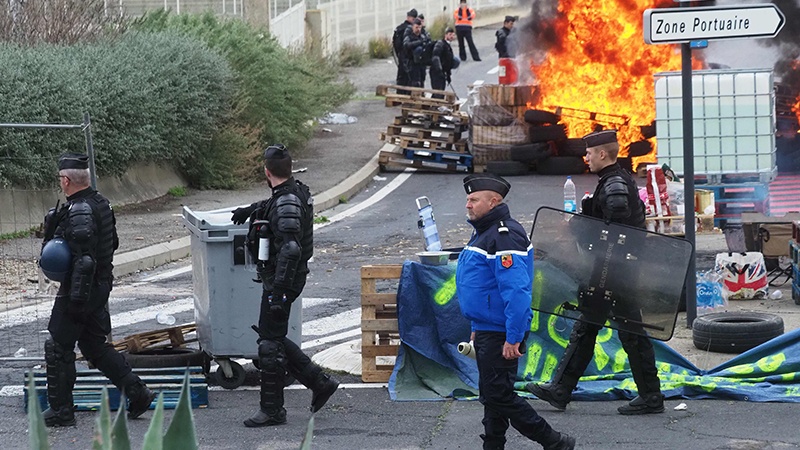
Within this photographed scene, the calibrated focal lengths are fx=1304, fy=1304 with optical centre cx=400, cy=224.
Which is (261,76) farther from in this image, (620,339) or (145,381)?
(620,339)

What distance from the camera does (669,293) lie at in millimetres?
7895

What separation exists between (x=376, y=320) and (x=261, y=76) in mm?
13393

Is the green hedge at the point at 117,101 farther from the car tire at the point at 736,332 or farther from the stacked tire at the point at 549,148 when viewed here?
the car tire at the point at 736,332

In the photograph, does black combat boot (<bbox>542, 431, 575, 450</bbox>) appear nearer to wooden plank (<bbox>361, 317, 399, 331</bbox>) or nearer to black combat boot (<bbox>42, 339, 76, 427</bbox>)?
wooden plank (<bbox>361, 317, 399, 331</bbox>)

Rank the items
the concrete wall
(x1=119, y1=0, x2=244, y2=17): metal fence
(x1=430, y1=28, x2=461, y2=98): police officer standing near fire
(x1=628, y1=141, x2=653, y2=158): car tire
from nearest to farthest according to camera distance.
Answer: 1. the concrete wall
2. (x1=628, y1=141, x2=653, y2=158): car tire
3. (x1=430, y1=28, x2=461, y2=98): police officer standing near fire
4. (x1=119, y1=0, x2=244, y2=17): metal fence

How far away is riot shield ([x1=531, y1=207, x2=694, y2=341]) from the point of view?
26.0ft

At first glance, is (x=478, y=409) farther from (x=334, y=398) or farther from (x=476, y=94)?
(x=476, y=94)

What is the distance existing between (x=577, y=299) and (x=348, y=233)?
29.3 ft

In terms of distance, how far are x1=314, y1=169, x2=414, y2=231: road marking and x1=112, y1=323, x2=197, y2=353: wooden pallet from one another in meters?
7.76

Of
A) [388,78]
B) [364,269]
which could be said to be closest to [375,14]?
[388,78]

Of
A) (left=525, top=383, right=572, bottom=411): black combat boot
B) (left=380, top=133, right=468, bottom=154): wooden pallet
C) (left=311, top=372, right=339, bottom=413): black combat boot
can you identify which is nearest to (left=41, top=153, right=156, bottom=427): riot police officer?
(left=311, top=372, right=339, bottom=413): black combat boot

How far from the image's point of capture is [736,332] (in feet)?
30.2

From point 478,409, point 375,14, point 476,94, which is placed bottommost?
point 478,409

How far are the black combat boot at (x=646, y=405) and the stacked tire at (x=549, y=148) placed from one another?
13.2 meters
